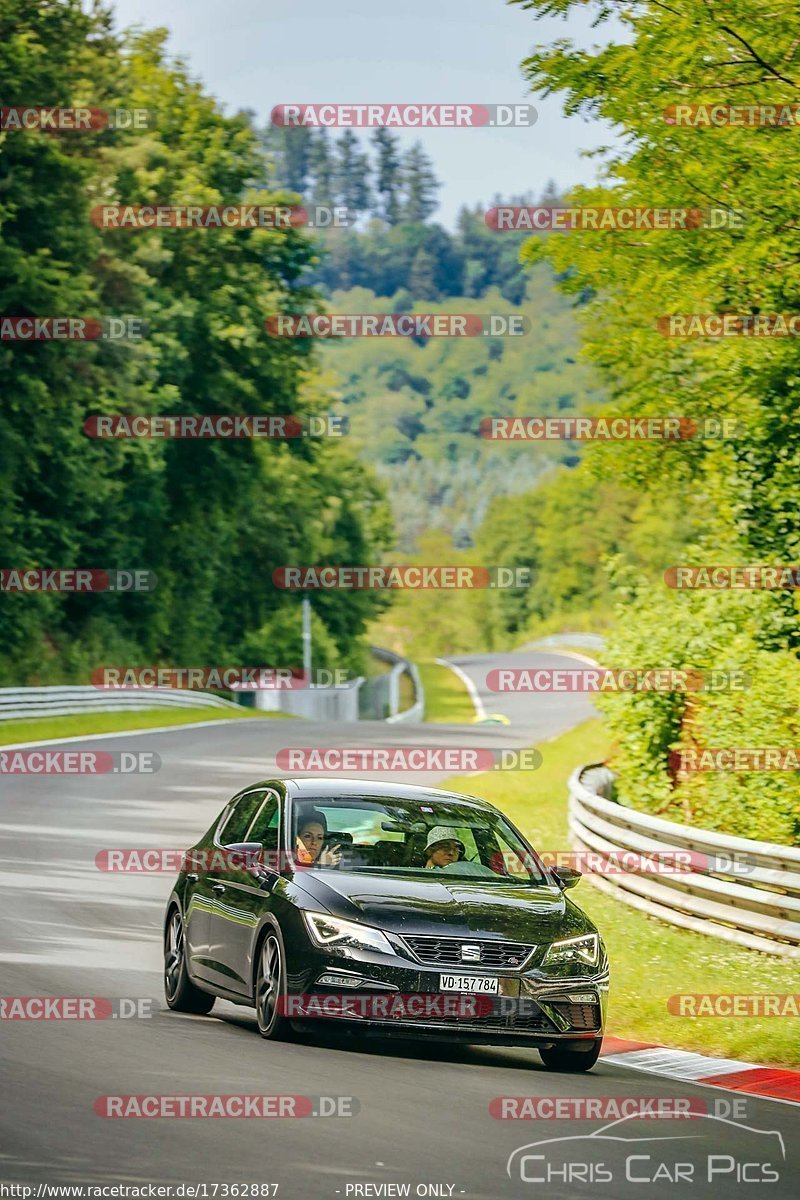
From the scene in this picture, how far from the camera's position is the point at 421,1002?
991 centimetres

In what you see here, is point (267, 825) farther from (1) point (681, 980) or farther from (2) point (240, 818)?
(1) point (681, 980)

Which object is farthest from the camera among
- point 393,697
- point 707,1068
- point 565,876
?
point 393,697

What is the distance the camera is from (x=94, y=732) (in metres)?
41.7

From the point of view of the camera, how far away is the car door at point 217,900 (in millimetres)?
11234

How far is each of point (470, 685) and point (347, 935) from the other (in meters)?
97.6

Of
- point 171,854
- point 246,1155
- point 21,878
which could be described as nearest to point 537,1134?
point 246,1155

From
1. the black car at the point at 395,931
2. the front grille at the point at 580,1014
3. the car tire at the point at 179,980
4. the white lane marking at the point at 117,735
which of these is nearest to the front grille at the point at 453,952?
the black car at the point at 395,931

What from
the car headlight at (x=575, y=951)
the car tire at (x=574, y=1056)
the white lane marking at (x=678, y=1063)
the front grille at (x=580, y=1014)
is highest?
the car headlight at (x=575, y=951)

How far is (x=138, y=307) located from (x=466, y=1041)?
4632 cm

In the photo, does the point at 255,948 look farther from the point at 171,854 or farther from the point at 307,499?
the point at 307,499

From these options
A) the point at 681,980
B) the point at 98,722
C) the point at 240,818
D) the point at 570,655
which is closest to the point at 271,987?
the point at 240,818

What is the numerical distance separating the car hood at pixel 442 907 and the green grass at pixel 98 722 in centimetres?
2671

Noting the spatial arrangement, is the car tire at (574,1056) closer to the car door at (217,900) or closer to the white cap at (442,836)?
the white cap at (442,836)

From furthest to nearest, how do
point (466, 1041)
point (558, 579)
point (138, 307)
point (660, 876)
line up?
1. point (558, 579)
2. point (138, 307)
3. point (660, 876)
4. point (466, 1041)
